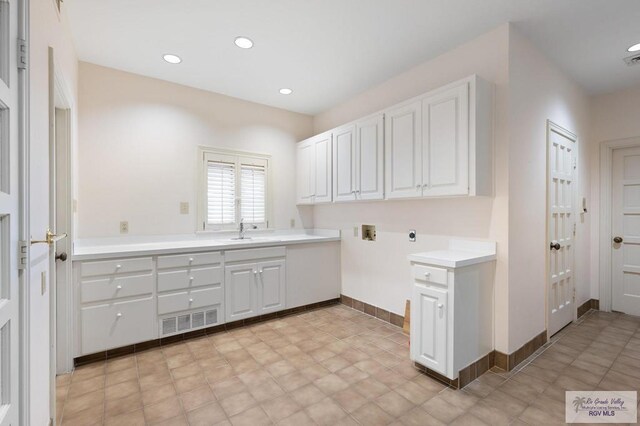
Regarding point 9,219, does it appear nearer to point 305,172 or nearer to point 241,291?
point 241,291

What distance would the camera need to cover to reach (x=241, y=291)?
330 centimetres

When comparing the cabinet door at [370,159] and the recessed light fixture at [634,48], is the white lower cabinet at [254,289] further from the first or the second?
the recessed light fixture at [634,48]

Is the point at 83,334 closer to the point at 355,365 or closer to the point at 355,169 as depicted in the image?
the point at 355,365

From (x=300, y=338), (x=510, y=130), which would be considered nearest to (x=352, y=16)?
(x=510, y=130)

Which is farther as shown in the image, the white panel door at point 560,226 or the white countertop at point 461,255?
the white panel door at point 560,226

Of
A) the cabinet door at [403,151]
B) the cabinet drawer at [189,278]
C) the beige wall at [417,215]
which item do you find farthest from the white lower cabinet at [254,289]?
the cabinet door at [403,151]

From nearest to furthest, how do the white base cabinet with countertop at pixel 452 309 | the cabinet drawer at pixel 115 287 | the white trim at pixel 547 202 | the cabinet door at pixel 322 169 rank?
the white base cabinet with countertop at pixel 452 309
the cabinet drawer at pixel 115 287
the white trim at pixel 547 202
the cabinet door at pixel 322 169

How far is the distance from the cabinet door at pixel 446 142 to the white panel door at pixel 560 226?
113 centimetres

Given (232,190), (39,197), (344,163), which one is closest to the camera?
(39,197)

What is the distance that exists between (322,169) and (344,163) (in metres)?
0.42

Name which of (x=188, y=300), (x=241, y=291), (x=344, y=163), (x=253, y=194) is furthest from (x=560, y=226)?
(x=188, y=300)

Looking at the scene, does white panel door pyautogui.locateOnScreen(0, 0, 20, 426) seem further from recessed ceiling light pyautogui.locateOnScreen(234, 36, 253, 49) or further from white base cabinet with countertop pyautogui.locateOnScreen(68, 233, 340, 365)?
recessed ceiling light pyautogui.locateOnScreen(234, 36, 253, 49)

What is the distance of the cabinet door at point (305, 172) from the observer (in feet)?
13.6

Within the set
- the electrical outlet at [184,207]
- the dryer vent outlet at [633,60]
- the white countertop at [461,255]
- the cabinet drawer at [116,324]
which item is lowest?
the cabinet drawer at [116,324]
